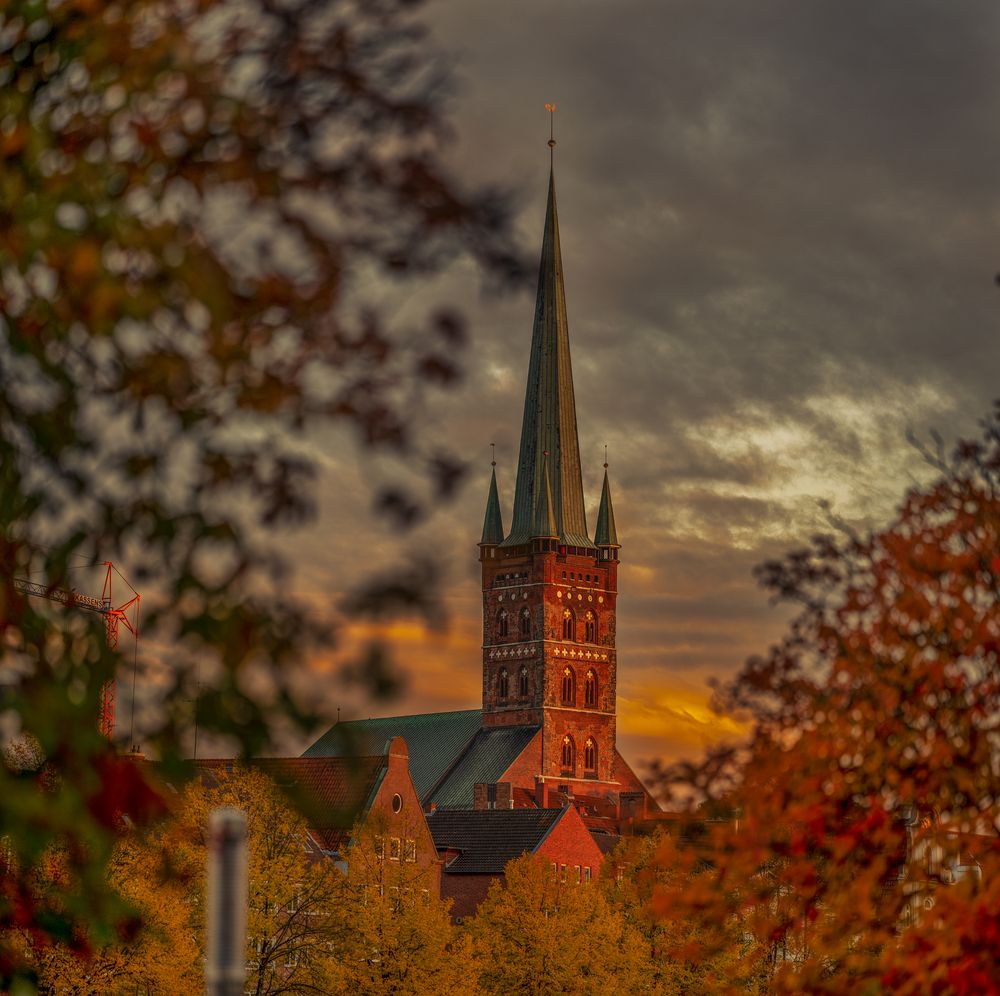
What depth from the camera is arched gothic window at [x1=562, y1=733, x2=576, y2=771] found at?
449 feet

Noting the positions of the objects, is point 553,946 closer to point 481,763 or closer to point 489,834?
point 489,834

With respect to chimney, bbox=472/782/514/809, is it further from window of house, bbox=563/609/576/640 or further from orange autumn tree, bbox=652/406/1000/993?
orange autumn tree, bbox=652/406/1000/993

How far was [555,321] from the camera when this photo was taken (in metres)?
147

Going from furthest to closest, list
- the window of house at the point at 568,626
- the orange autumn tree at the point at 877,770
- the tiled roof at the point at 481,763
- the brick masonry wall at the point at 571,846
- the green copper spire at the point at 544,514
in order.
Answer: the window of house at the point at 568,626
the green copper spire at the point at 544,514
the tiled roof at the point at 481,763
the brick masonry wall at the point at 571,846
the orange autumn tree at the point at 877,770

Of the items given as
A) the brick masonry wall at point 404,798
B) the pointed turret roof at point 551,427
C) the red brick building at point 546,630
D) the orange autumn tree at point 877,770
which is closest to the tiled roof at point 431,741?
the red brick building at point 546,630

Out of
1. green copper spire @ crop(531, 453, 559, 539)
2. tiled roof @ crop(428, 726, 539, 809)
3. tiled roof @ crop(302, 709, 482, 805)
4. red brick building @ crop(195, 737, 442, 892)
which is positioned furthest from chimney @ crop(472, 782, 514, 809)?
red brick building @ crop(195, 737, 442, 892)

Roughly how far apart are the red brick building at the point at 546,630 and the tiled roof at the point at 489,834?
140 ft

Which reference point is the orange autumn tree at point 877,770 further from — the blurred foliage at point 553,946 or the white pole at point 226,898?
the blurred foliage at point 553,946

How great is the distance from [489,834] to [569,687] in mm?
52290

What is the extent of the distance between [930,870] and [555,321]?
135 metres

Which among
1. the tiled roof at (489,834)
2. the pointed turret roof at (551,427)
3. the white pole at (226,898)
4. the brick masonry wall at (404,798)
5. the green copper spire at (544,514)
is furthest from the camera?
the pointed turret roof at (551,427)

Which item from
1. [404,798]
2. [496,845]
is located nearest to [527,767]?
[496,845]

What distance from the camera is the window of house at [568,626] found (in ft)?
466

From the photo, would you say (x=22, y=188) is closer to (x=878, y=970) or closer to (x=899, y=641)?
(x=878, y=970)
